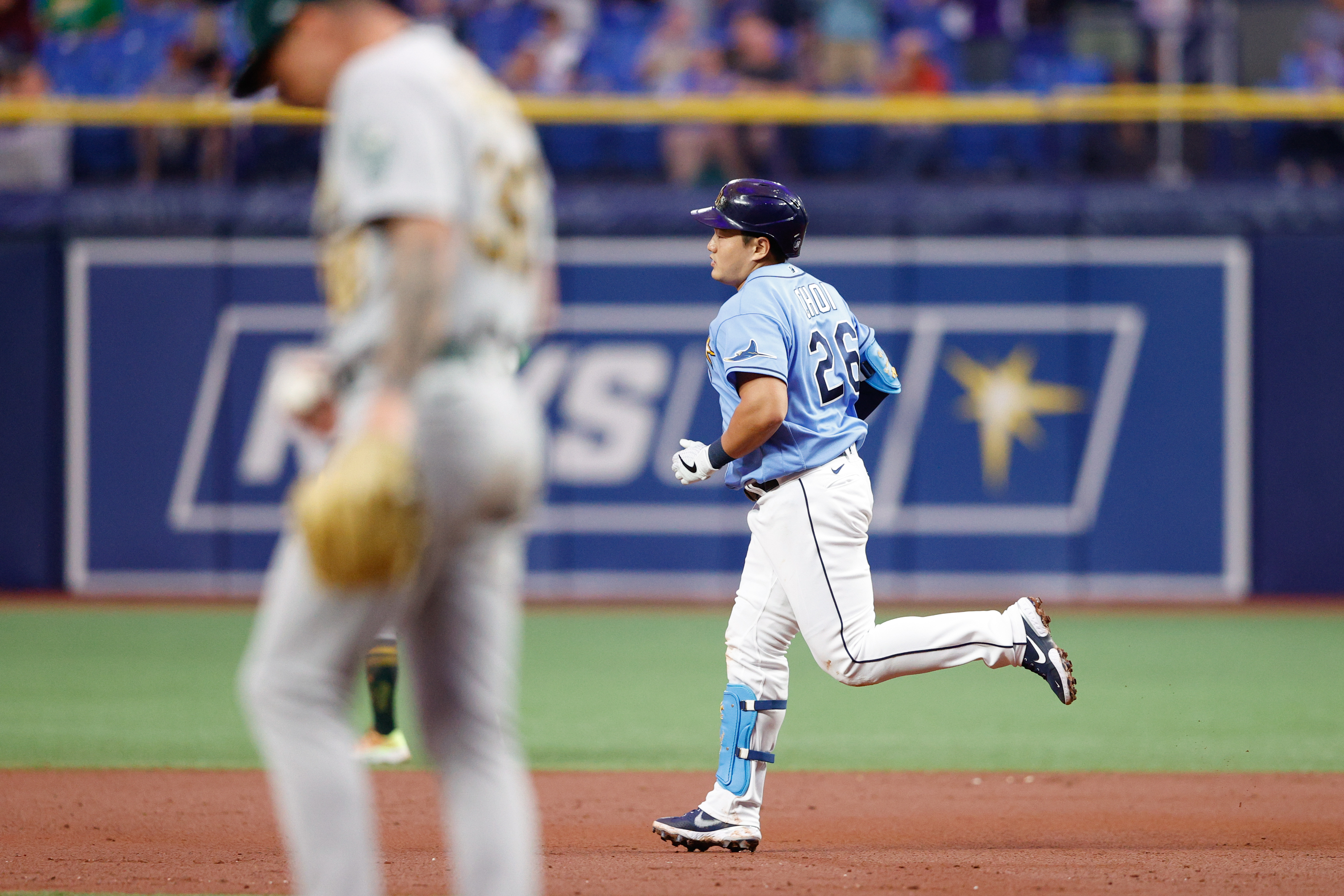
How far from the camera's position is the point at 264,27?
2670 millimetres

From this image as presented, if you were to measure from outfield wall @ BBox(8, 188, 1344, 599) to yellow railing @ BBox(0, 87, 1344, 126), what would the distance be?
0.90 meters

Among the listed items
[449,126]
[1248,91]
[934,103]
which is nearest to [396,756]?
[449,126]

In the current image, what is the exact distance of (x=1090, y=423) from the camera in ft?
40.0

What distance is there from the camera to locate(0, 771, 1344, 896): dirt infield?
423 centimetres

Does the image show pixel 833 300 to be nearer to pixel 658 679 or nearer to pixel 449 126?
pixel 449 126

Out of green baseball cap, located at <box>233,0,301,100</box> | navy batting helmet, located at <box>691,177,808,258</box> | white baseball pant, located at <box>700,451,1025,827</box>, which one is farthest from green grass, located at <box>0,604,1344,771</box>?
green baseball cap, located at <box>233,0,301,100</box>

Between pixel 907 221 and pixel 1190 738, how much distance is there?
6.11 m

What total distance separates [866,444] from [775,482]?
25.5 feet

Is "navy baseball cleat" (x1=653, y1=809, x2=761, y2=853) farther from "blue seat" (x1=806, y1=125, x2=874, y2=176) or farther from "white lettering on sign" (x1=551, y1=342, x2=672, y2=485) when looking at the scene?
"blue seat" (x1=806, y1=125, x2=874, y2=176)

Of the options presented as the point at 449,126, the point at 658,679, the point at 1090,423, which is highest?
the point at 449,126

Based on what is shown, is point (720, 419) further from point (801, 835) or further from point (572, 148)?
point (801, 835)

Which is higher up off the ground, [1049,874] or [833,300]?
[833,300]

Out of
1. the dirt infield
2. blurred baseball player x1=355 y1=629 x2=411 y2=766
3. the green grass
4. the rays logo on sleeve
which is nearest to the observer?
the dirt infield

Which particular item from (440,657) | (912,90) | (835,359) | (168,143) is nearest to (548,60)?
(912,90)
